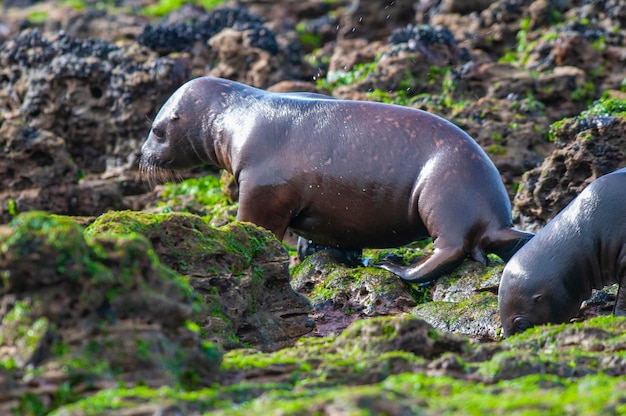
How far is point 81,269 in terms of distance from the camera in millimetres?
5277

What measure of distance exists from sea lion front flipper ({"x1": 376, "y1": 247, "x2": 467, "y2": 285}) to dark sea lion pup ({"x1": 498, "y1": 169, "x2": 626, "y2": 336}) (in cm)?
76

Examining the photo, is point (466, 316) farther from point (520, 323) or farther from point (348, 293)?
point (348, 293)

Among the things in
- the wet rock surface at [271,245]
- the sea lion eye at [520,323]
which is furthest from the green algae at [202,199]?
the sea lion eye at [520,323]

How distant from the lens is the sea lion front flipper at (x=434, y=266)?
377 inches

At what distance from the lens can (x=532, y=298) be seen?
28.4 ft

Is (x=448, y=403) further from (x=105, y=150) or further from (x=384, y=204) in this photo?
(x=105, y=150)

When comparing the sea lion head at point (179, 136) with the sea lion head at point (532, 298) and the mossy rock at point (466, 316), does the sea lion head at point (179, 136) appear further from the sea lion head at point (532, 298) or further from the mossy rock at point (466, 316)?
the sea lion head at point (532, 298)

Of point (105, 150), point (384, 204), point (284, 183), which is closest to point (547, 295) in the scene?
point (384, 204)

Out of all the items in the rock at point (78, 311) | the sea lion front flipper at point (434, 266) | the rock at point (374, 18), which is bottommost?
the sea lion front flipper at point (434, 266)

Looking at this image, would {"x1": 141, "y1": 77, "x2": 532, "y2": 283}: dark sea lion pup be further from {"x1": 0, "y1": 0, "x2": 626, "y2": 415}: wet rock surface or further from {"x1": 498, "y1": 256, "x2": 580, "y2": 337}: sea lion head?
{"x1": 498, "y1": 256, "x2": 580, "y2": 337}: sea lion head

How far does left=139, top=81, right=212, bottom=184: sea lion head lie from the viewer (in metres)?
11.4

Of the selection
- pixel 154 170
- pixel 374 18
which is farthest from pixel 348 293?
pixel 374 18

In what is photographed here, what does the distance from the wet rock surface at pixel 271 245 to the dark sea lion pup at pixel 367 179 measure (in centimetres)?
32

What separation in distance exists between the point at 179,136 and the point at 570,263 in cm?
446
